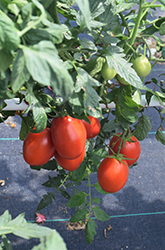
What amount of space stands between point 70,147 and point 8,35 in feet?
1.11

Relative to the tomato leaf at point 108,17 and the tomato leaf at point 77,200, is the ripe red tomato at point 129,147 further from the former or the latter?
the tomato leaf at point 108,17

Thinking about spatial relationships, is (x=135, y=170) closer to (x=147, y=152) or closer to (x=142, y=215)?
(x=147, y=152)

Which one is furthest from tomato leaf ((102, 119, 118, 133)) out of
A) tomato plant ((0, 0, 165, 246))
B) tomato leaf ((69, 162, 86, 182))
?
tomato leaf ((69, 162, 86, 182))

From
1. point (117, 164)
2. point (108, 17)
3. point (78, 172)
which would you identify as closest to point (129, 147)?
point (117, 164)

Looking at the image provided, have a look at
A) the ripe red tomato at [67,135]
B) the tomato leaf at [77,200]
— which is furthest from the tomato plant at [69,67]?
the tomato leaf at [77,200]

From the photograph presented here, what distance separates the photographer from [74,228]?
1764 mm

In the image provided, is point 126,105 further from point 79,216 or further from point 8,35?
point 79,216

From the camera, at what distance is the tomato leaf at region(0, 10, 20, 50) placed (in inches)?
10.8

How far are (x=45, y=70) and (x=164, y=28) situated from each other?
1.42ft

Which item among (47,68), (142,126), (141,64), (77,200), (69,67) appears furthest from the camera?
(77,200)

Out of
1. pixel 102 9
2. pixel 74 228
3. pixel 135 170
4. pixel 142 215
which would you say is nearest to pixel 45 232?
pixel 102 9

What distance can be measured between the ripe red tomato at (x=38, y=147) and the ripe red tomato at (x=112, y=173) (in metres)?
0.21

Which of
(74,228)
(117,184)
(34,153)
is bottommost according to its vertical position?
(74,228)

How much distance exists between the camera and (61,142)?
0.58 metres
